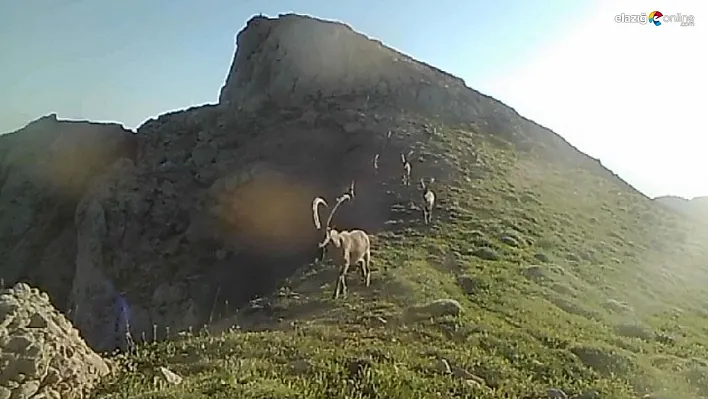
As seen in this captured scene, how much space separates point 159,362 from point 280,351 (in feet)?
8.86

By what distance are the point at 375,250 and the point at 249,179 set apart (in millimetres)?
21638

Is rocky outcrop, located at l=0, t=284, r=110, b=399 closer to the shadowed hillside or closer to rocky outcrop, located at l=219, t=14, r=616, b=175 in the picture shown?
the shadowed hillside

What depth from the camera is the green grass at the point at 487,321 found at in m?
14.6

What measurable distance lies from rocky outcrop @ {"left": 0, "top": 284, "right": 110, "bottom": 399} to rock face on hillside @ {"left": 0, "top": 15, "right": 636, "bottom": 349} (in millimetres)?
25900

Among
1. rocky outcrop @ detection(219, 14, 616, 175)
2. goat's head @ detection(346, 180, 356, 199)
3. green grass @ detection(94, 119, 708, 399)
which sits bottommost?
green grass @ detection(94, 119, 708, 399)

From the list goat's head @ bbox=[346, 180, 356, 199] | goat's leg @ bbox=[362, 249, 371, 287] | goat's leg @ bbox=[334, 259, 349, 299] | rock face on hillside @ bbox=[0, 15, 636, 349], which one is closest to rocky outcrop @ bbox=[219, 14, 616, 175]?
rock face on hillside @ bbox=[0, 15, 636, 349]

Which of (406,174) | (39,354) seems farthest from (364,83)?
(39,354)

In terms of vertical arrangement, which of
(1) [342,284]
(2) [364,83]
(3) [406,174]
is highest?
(2) [364,83]

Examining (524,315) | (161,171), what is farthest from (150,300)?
(524,315)

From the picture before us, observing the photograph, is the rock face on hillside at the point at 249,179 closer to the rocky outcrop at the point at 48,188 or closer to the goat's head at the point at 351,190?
the rocky outcrop at the point at 48,188

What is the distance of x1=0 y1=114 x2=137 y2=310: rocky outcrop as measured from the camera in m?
63.2

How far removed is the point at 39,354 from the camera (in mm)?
12531

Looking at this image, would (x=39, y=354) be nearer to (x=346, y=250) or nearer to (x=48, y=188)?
(x=346, y=250)

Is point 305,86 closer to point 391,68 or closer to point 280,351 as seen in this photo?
point 391,68
